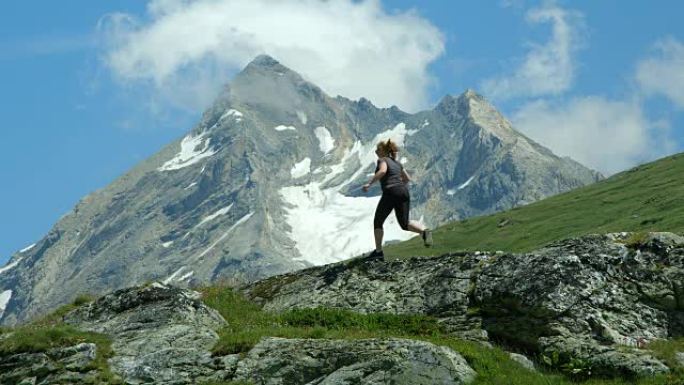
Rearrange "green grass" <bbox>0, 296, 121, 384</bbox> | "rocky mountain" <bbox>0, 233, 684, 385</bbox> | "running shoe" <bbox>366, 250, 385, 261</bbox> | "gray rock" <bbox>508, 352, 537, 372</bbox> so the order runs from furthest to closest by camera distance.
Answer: "running shoe" <bbox>366, 250, 385, 261</bbox>
"green grass" <bbox>0, 296, 121, 384</bbox>
"gray rock" <bbox>508, 352, 537, 372</bbox>
"rocky mountain" <bbox>0, 233, 684, 385</bbox>

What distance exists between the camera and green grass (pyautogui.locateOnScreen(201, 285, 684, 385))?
21422mm

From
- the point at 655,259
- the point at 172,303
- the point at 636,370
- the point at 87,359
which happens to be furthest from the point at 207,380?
the point at 655,259

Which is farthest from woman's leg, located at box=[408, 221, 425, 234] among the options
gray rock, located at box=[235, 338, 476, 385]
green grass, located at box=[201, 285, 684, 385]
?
gray rock, located at box=[235, 338, 476, 385]

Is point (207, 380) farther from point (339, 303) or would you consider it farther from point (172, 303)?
point (339, 303)

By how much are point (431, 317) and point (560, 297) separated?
11.7 ft

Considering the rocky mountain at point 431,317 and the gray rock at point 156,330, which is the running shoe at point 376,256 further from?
the gray rock at point 156,330

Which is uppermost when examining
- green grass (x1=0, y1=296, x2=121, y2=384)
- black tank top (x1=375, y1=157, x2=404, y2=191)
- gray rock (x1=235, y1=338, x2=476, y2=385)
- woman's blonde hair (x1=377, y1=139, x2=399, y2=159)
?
woman's blonde hair (x1=377, y1=139, x2=399, y2=159)

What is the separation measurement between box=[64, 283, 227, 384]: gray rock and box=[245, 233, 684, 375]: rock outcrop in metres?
4.29

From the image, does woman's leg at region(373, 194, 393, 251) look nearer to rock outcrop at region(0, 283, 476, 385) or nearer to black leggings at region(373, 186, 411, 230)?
black leggings at region(373, 186, 411, 230)

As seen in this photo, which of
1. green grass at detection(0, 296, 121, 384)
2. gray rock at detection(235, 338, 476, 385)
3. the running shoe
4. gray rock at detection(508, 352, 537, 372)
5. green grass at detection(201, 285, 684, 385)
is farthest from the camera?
the running shoe

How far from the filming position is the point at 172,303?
26.4 meters

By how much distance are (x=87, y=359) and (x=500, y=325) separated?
10.4m

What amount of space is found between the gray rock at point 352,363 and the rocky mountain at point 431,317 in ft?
0.10

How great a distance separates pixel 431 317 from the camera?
87.8 ft
